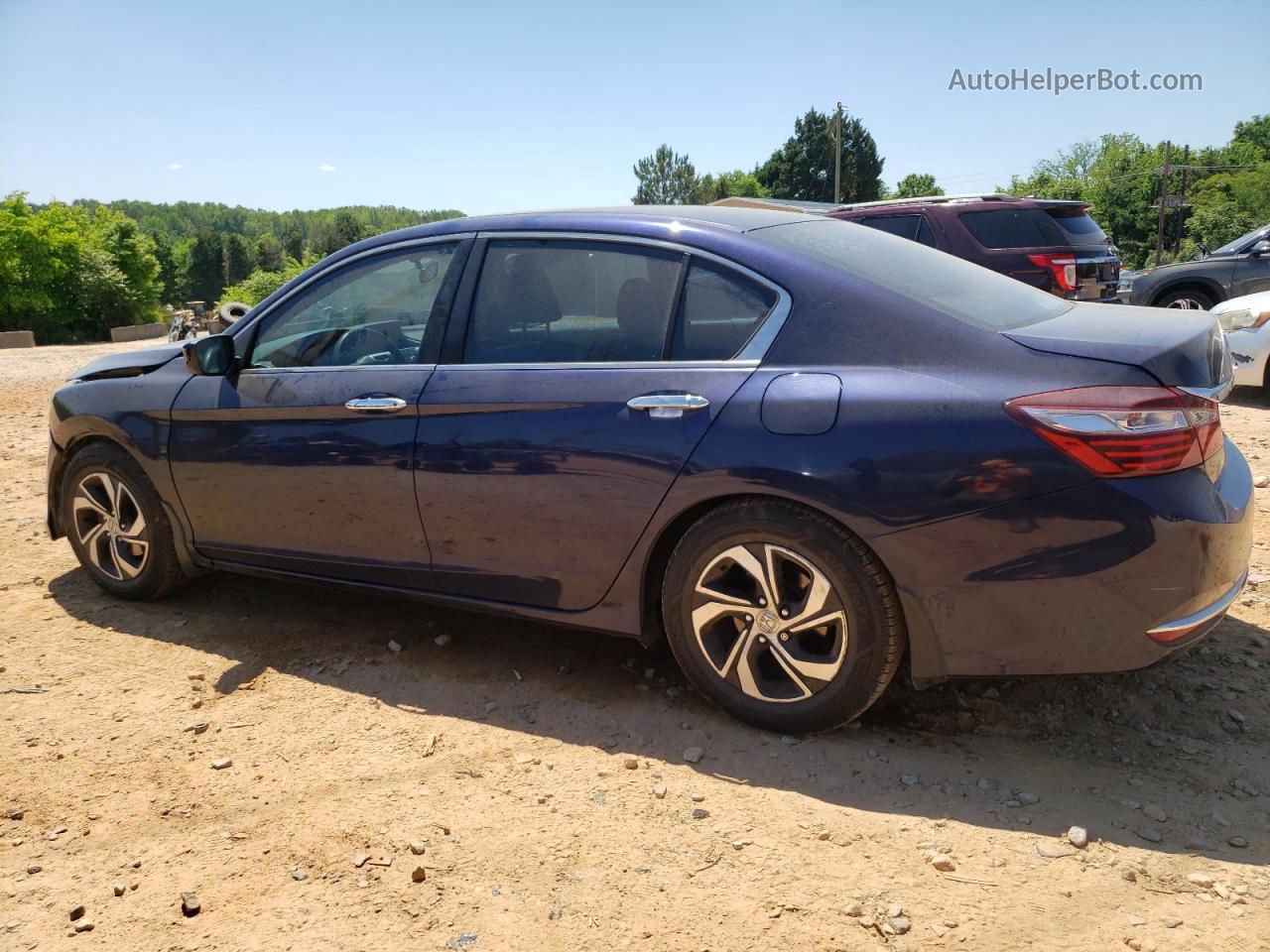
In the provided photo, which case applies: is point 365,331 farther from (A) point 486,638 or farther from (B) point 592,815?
(B) point 592,815

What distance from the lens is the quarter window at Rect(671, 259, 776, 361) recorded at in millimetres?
3143

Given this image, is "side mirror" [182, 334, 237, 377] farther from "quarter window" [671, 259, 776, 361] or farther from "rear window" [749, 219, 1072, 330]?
"rear window" [749, 219, 1072, 330]

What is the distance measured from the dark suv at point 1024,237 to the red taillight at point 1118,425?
7.21 metres

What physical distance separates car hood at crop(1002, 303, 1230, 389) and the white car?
596 centimetres

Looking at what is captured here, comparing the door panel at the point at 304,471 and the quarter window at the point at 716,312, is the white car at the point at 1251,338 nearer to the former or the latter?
the quarter window at the point at 716,312

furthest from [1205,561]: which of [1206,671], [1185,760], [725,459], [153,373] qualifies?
[153,373]

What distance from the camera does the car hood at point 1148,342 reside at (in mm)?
2709

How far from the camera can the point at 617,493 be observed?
320cm

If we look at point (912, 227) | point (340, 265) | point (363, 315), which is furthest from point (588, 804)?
point (912, 227)

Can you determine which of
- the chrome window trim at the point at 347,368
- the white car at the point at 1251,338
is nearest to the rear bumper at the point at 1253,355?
the white car at the point at 1251,338

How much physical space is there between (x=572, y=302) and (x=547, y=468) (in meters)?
0.60

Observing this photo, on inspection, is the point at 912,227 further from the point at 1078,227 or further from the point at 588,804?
the point at 588,804

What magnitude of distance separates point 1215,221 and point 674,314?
81.9 meters

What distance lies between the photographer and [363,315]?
3.95m
